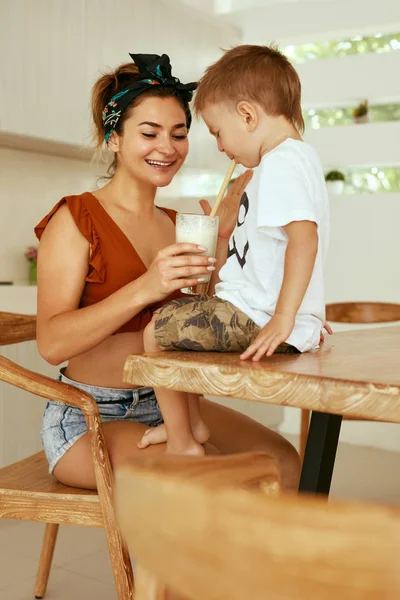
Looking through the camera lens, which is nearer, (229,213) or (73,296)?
(73,296)

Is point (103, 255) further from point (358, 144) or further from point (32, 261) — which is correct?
point (358, 144)

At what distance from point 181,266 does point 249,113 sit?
1.18 feet

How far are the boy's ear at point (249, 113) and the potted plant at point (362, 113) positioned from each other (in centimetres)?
349

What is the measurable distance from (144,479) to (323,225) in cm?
94

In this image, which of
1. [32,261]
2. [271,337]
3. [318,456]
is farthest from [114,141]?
[32,261]

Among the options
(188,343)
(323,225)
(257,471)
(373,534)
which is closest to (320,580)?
(373,534)

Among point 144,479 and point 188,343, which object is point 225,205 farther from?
point 144,479

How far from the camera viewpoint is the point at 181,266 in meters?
1.33

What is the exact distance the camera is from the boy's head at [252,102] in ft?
4.83

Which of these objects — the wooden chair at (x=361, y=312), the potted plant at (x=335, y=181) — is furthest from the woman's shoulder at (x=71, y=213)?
the potted plant at (x=335, y=181)

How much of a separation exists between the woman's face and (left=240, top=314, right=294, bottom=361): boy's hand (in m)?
0.71

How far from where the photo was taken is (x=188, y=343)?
126cm

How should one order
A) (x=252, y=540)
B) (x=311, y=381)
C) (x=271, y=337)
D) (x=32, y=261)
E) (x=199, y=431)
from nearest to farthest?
Result: (x=252, y=540)
(x=311, y=381)
(x=271, y=337)
(x=199, y=431)
(x=32, y=261)

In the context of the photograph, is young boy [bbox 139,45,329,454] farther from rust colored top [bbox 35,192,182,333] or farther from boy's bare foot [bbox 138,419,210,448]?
rust colored top [bbox 35,192,182,333]
